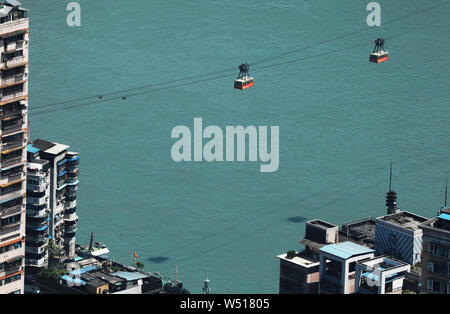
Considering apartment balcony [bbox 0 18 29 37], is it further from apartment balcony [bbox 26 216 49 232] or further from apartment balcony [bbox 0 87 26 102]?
apartment balcony [bbox 26 216 49 232]

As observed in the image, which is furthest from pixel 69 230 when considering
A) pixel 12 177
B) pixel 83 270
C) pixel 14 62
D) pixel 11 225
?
pixel 14 62

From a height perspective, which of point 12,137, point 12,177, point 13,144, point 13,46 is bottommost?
point 12,177

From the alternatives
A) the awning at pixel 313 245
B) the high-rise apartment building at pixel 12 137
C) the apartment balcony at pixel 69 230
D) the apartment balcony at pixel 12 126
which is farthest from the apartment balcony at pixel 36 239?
the awning at pixel 313 245

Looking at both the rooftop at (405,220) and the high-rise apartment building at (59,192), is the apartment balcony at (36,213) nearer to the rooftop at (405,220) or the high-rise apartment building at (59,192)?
the high-rise apartment building at (59,192)

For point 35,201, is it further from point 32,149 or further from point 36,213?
point 32,149

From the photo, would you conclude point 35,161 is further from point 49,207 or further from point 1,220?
point 1,220

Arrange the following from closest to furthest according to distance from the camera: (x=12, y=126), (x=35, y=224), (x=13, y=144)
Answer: (x=12, y=126) < (x=13, y=144) < (x=35, y=224)
